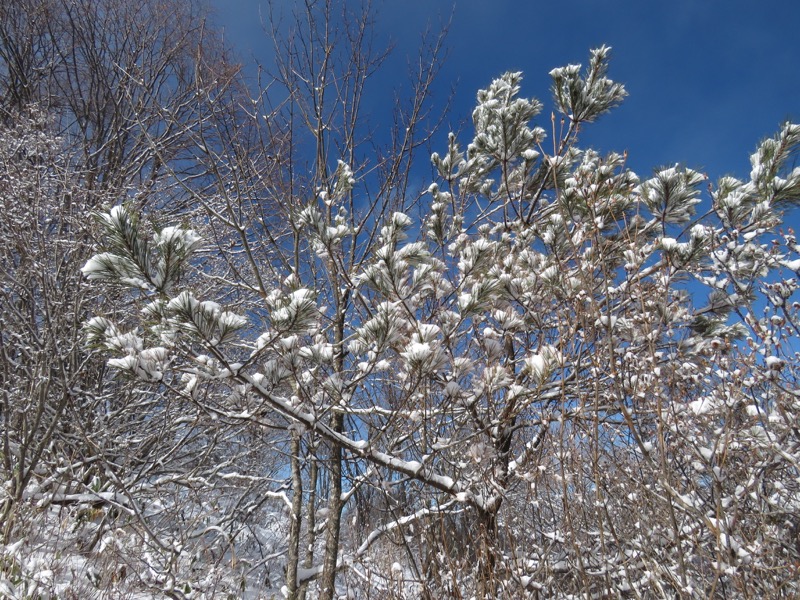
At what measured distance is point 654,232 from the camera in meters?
2.85

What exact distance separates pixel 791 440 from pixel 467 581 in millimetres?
1851

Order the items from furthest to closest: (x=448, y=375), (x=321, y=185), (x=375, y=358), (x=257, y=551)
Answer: (x=257, y=551), (x=321, y=185), (x=448, y=375), (x=375, y=358)

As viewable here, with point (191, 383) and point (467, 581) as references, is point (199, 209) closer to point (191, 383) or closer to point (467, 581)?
point (191, 383)

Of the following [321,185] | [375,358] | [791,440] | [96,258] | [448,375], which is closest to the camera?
[96,258]

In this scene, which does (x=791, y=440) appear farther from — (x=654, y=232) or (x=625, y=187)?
(x=625, y=187)

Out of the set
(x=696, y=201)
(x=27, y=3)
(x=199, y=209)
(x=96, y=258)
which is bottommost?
(x=96, y=258)

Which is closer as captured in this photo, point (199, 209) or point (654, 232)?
point (654, 232)

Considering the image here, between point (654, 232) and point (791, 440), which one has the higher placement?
point (654, 232)

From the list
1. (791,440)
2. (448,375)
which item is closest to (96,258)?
→ (448,375)

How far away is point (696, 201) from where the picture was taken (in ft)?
8.27

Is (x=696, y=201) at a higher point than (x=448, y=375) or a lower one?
higher

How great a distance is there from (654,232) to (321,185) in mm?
2519

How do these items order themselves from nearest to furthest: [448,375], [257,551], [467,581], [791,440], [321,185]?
[791,440], [448,375], [467,581], [321,185], [257,551]

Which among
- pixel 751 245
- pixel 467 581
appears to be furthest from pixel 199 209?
pixel 751 245
